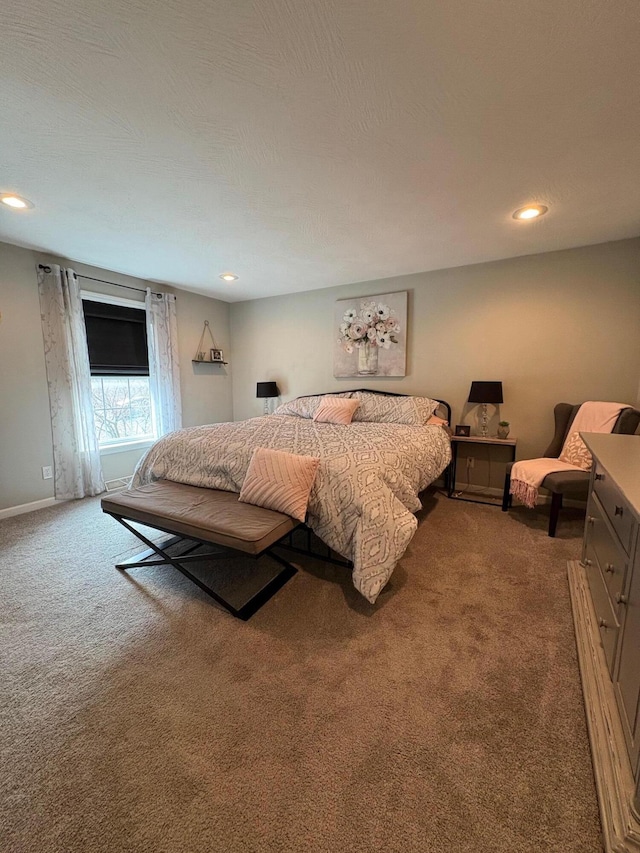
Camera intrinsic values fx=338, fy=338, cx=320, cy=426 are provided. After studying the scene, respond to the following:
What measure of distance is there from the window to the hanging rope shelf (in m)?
0.73

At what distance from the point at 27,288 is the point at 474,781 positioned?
14.8 ft

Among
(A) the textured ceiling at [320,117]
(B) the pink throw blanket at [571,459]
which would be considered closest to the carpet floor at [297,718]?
(B) the pink throw blanket at [571,459]

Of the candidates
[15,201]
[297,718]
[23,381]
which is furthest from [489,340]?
[23,381]

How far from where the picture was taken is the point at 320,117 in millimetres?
1516

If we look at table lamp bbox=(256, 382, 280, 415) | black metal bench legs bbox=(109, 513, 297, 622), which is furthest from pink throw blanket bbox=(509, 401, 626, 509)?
table lamp bbox=(256, 382, 280, 415)

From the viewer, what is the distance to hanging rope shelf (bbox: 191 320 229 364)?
4.80m

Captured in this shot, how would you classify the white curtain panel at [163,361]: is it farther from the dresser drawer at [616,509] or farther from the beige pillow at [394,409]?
the dresser drawer at [616,509]

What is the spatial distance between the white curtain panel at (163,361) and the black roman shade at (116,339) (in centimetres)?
13

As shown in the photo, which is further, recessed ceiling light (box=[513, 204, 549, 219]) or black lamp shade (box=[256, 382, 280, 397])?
black lamp shade (box=[256, 382, 280, 397])

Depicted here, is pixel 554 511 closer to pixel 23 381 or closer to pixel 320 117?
pixel 320 117

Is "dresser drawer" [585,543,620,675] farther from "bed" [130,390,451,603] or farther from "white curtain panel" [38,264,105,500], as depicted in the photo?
"white curtain panel" [38,264,105,500]

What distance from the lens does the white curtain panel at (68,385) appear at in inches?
129

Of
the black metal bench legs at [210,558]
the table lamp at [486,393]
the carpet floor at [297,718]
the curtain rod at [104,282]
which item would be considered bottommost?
the carpet floor at [297,718]

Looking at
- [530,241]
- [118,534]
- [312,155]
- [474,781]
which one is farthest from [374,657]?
[530,241]
